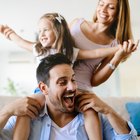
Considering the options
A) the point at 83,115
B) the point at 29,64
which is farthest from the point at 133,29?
the point at 29,64

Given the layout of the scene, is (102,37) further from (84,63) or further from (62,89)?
(62,89)

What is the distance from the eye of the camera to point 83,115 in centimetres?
143

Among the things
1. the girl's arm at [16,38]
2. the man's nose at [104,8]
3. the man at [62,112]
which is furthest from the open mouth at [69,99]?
the man's nose at [104,8]

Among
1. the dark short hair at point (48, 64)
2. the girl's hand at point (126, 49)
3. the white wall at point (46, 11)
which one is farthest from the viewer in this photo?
the white wall at point (46, 11)

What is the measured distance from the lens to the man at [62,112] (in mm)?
1366

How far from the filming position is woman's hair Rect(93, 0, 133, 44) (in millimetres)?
1847

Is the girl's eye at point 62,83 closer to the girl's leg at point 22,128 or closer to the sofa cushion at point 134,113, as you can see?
the girl's leg at point 22,128

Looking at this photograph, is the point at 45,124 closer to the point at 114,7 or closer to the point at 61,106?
the point at 61,106

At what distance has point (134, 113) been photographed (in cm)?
190

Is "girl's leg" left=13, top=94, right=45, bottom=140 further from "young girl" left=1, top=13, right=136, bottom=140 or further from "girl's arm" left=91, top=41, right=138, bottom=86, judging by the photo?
"girl's arm" left=91, top=41, right=138, bottom=86

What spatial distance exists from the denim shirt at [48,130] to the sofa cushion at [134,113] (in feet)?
1.65

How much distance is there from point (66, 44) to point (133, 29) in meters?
0.61

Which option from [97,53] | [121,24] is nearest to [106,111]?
[97,53]

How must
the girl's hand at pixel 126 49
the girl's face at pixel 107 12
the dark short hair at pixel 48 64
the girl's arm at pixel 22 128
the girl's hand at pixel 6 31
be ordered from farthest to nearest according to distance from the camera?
the girl's hand at pixel 6 31 → the girl's face at pixel 107 12 → the girl's hand at pixel 126 49 → the dark short hair at pixel 48 64 → the girl's arm at pixel 22 128
